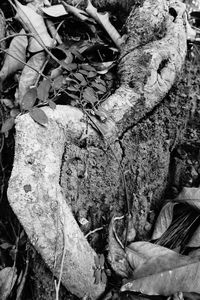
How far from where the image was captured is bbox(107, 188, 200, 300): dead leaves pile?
4.61 ft

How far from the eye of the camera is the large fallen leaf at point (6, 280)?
60.3 inches

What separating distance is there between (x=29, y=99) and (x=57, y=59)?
0.91 ft

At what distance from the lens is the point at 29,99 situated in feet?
5.15

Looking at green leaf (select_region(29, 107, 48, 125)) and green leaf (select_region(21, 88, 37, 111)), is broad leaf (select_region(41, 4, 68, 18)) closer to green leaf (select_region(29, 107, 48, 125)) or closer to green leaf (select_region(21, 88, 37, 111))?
green leaf (select_region(21, 88, 37, 111))

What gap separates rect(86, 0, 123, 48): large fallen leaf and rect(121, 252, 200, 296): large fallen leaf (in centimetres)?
115

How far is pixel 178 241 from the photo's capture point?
65.4 inches

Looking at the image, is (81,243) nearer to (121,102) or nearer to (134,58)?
(121,102)

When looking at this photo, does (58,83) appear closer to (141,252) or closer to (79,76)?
(79,76)

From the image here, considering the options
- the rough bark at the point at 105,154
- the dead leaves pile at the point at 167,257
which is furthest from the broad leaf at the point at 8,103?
the dead leaves pile at the point at 167,257

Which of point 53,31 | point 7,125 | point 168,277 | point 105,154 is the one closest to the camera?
point 168,277

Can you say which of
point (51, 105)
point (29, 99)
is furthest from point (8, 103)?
point (51, 105)

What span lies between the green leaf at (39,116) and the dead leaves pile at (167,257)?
0.57m

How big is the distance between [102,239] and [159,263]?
28cm

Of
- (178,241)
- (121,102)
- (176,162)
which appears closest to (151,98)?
(121,102)
